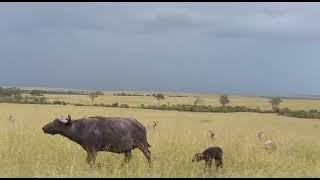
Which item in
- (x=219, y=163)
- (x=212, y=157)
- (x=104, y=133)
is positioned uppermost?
(x=104, y=133)

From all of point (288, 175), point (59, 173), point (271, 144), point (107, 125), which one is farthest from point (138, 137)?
point (271, 144)

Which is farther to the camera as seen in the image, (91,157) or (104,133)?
(104,133)

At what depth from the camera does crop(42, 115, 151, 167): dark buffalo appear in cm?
1295

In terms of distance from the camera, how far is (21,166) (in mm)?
12180

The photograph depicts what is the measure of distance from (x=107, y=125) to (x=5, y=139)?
13.1ft

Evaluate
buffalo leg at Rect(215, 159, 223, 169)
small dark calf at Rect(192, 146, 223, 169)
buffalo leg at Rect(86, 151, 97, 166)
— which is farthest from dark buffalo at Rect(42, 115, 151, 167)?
buffalo leg at Rect(215, 159, 223, 169)

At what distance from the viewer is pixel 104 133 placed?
13.0 m

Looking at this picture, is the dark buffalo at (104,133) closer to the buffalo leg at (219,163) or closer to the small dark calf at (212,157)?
the small dark calf at (212,157)

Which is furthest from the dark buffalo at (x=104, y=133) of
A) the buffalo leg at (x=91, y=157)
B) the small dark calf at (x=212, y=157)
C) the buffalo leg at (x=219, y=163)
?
the buffalo leg at (x=219, y=163)

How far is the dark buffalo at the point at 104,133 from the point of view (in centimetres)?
1295

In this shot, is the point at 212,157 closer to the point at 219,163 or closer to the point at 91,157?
the point at 219,163

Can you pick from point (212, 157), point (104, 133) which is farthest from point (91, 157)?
point (212, 157)

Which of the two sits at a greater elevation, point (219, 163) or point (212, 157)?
point (212, 157)

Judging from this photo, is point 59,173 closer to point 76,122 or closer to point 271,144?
point 76,122
